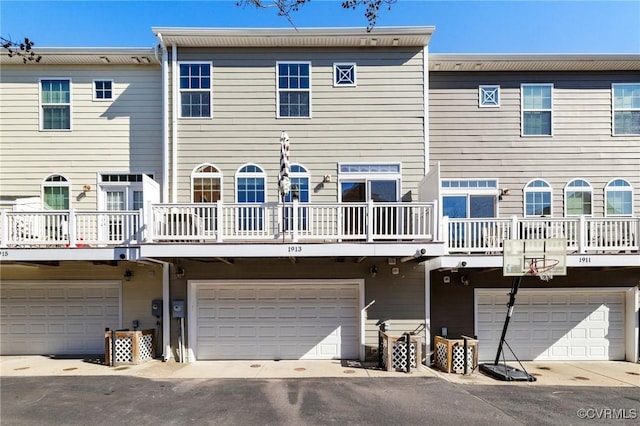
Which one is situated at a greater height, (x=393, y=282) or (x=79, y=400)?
(x=393, y=282)

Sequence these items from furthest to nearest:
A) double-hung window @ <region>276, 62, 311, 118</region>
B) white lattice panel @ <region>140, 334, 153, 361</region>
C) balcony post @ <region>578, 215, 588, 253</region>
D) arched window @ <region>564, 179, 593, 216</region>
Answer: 1. arched window @ <region>564, 179, 593, 216</region>
2. double-hung window @ <region>276, 62, 311, 118</region>
3. white lattice panel @ <region>140, 334, 153, 361</region>
4. balcony post @ <region>578, 215, 588, 253</region>

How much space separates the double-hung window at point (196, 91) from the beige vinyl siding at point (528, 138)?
588 cm

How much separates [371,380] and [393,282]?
2.33 meters

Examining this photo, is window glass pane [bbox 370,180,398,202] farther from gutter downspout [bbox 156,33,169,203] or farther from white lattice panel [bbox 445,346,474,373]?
gutter downspout [bbox 156,33,169,203]

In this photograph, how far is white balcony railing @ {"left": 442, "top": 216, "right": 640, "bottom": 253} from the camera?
7246 millimetres

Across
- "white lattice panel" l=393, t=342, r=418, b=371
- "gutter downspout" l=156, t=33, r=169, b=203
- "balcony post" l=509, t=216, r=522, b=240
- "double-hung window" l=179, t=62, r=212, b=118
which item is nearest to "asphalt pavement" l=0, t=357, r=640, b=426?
"white lattice panel" l=393, t=342, r=418, b=371

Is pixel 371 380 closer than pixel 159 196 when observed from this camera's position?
Yes

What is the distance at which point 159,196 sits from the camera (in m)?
8.27

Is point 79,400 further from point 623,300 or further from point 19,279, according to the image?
point 623,300

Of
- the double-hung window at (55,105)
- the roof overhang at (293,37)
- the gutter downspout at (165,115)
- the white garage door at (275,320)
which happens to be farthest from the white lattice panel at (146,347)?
the roof overhang at (293,37)

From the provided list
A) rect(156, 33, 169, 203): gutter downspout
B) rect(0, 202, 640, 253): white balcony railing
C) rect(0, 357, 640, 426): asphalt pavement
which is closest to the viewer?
rect(0, 357, 640, 426): asphalt pavement

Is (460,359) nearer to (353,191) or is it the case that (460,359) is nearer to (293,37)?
(353,191)

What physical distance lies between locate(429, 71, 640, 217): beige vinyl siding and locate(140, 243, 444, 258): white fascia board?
316 centimetres

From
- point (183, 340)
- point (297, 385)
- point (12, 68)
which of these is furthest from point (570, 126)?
point (12, 68)
